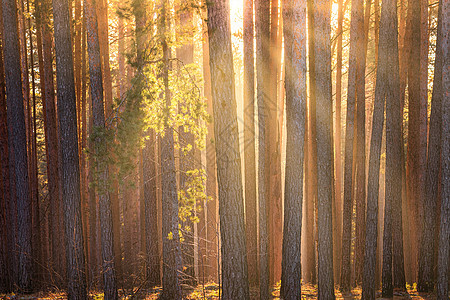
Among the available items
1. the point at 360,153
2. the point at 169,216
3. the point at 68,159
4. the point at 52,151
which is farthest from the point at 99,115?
the point at 360,153

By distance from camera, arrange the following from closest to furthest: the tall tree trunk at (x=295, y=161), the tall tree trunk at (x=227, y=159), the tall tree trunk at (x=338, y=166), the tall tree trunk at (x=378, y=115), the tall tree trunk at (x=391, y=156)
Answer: the tall tree trunk at (x=227, y=159) → the tall tree trunk at (x=295, y=161) → the tall tree trunk at (x=378, y=115) → the tall tree trunk at (x=391, y=156) → the tall tree trunk at (x=338, y=166)

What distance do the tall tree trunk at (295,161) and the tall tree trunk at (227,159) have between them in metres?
1.58

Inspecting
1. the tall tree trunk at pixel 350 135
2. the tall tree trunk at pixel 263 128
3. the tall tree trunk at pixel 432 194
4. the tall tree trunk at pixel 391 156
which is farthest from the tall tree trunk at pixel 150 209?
the tall tree trunk at pixel 432 194

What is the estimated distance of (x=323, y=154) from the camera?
8.65 meters

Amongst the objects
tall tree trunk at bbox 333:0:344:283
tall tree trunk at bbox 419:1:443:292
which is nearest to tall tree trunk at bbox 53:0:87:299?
tall tree trunk at bbox 333:0:344:283

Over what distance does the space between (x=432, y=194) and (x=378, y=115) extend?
9.12 ft

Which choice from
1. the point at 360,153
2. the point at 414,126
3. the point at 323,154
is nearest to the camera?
the point at 323,154

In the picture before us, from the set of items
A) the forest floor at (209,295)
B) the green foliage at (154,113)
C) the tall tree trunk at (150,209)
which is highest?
the green foliage at (154,113)

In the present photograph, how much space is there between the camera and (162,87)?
7965 millimetres

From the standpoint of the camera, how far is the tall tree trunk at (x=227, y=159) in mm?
6719

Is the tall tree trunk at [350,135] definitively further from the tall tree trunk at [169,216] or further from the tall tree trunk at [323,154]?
the tall tree trunk at [169,216]

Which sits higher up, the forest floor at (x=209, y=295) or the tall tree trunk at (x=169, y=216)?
the tall tree trunk at (x=169, y=216)

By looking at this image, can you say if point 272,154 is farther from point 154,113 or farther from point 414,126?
point 414,126

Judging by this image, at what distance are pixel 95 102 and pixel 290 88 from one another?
15.0 ft
